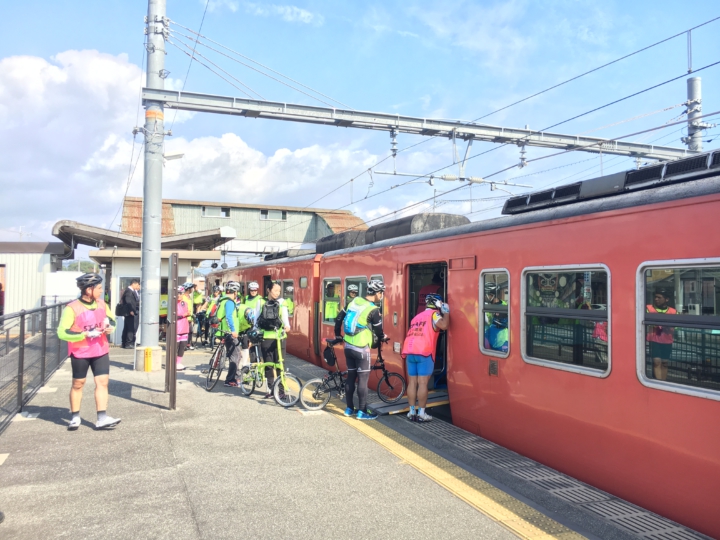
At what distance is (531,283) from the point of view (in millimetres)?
5422

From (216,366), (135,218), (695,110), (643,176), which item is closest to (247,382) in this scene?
(216,366)

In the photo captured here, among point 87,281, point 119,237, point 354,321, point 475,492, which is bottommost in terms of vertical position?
point 475,492

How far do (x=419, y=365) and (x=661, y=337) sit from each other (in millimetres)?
3218

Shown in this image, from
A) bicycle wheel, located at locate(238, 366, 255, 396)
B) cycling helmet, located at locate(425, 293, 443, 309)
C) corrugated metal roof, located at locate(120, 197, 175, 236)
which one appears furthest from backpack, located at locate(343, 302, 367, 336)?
corrugated metal roof, located at locate(120, 197, 175, 236)

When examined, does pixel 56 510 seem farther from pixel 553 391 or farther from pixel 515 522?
pixel 553 391

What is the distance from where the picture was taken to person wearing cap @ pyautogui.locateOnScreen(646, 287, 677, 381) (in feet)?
13.3

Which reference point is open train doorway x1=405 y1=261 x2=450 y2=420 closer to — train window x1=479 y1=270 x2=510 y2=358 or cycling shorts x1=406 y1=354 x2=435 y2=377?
cycling shorts x1=406 y1=354 x2=435 y2=377

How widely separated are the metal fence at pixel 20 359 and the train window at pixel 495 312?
17.0 ft

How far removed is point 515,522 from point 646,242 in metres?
2.21

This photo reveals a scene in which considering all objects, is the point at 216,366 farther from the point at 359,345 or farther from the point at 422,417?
the point at 422,417

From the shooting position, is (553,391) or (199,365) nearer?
(553,391)

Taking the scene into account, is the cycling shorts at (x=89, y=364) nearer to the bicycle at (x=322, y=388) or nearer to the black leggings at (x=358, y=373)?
the bicycle at (x=322, y=388)

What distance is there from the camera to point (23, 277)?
19.6 meters

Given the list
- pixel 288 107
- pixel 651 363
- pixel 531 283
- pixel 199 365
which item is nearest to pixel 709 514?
pixel 651 363
